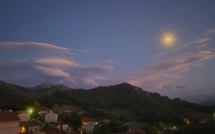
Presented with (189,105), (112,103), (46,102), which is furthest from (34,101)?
(189,105)

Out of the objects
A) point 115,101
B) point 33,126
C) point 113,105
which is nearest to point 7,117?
point 33,126

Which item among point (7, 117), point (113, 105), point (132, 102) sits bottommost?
point (7, 117)

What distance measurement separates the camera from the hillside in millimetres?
96688

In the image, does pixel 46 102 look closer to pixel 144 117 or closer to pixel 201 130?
pixel 144 117

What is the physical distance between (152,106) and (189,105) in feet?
108

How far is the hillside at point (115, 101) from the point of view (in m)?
96.7

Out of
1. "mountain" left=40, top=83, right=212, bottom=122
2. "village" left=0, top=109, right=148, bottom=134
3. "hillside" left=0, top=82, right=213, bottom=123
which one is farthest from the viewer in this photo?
"mountain" left=40, top=83, right=212, bottom=122

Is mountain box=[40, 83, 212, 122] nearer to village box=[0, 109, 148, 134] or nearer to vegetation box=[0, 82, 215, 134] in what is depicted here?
vegetation box=[0, 82, 215, 134]

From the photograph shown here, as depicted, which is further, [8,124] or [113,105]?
[113,105]

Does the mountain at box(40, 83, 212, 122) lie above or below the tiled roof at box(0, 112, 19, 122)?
above

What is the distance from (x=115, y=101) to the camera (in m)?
121

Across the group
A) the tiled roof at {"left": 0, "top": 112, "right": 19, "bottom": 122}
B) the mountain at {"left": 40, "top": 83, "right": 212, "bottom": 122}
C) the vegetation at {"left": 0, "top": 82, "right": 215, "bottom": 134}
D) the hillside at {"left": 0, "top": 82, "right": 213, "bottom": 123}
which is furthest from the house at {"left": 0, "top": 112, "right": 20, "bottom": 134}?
the mountain at {"left": 40, "top": 83, "right": 212, "bottom": 122}

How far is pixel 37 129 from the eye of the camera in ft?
176

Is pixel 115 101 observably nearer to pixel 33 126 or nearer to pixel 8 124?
pixel 33 126
